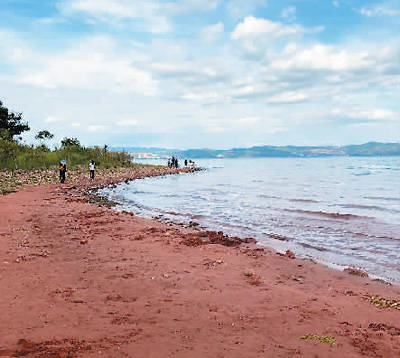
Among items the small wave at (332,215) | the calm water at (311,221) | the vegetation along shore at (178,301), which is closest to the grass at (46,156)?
the calm water at (311,221)

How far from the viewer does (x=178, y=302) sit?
6.66m

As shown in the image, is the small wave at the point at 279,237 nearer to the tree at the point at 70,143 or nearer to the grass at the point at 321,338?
the grass at the point at 321,338

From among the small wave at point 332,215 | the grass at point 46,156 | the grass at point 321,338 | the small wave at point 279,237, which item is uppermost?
the grass at point 46,156

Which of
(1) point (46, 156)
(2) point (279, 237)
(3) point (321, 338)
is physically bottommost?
(2) point (279, 237)

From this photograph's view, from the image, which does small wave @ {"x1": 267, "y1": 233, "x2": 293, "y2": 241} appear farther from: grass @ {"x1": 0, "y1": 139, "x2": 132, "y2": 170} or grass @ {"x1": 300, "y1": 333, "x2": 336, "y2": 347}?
grass @ {"x1": 0, "y1": 139, "x2": 132, "y2": 170}

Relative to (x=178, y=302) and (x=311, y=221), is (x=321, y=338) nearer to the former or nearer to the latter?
(x=178, y=302)

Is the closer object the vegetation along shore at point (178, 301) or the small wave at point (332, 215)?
the vegetation along shore at point (178, 301)

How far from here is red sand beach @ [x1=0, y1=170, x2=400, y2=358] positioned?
5.07m

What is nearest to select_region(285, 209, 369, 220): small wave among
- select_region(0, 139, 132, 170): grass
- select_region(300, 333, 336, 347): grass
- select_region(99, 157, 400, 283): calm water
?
select_region(99, 157, 400, 283): calm water

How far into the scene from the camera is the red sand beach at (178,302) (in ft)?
16.6

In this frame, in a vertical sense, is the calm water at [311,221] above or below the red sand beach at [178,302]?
below

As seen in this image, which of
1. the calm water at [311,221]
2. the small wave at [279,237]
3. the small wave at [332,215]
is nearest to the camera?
the calm water at [311,221]

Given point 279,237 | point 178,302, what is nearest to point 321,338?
point 178,302

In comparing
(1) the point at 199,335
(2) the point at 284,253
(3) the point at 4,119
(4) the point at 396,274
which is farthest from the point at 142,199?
(3) the point at 4,119
